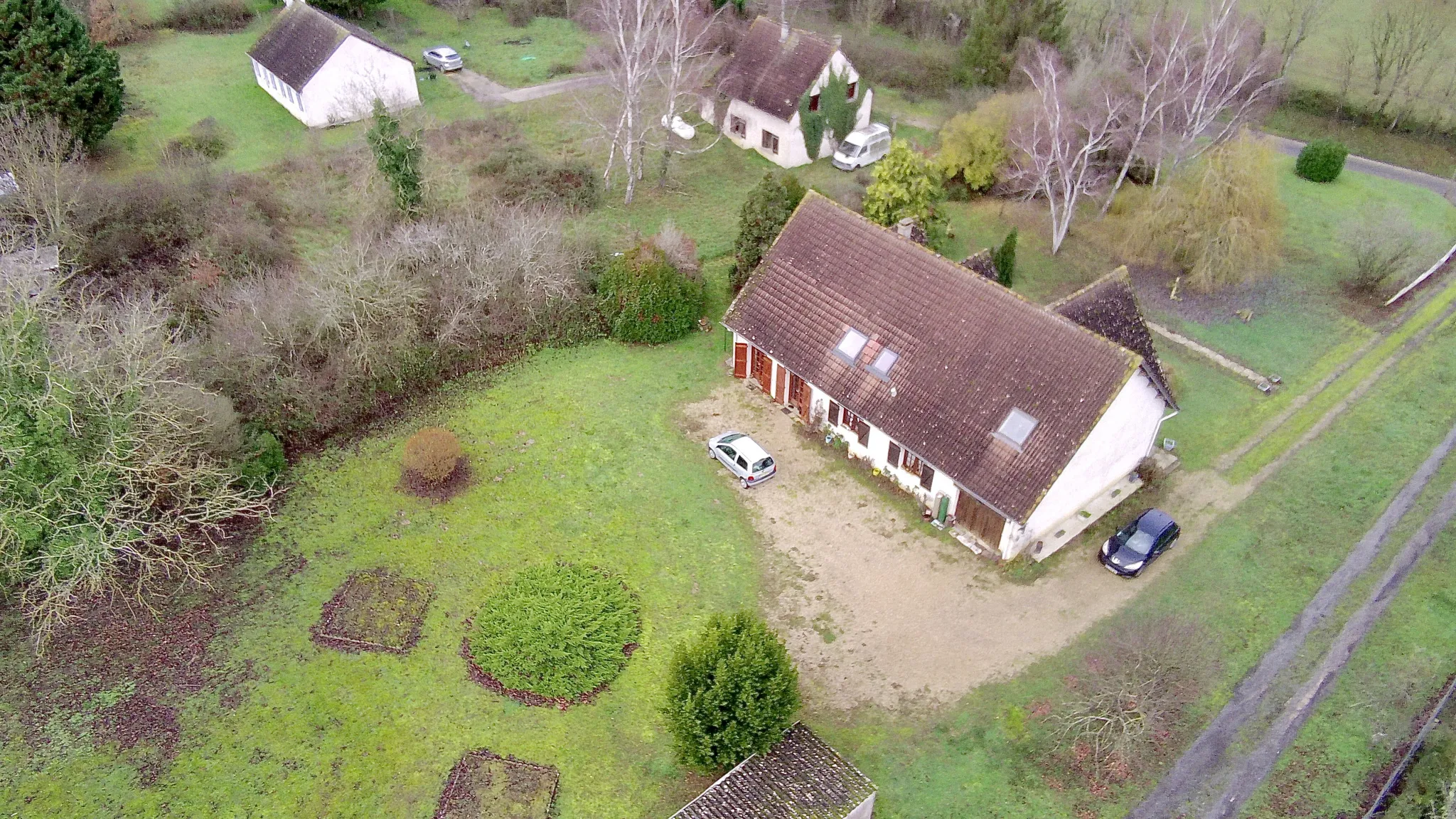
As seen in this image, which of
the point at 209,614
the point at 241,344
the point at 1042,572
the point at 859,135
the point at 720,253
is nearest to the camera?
the point at 209,614

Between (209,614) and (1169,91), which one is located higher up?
(1169,91)

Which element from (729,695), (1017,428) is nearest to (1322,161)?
(1017,428)

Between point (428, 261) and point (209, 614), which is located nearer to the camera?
point (209, 614)

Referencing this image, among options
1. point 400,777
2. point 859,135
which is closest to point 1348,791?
point 400,777

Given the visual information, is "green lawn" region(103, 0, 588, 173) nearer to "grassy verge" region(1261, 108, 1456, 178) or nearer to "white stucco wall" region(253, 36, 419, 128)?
"white stucco wall" region(253, 36, 419, 128)

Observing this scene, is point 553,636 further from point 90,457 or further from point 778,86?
point 778,86

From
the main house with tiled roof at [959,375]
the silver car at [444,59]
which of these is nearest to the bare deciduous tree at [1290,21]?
the main house with tiled roof at [959,375]

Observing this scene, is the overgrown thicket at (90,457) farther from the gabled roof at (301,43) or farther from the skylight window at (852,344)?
the gabled roof at (301,43)

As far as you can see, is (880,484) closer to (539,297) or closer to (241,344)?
(539,297)
